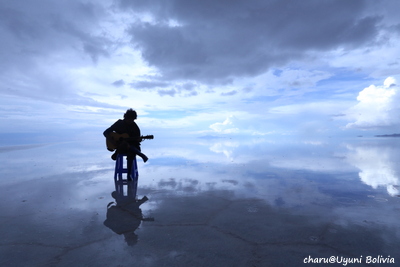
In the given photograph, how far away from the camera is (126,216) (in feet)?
13.7

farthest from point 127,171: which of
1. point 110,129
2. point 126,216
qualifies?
point 126,216

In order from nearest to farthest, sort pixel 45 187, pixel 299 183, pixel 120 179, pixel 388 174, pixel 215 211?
pixel 215 211
pixel 45 187
pixel 299 183
pixel 120 179
pixel 388 174

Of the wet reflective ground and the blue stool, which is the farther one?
the blue stool

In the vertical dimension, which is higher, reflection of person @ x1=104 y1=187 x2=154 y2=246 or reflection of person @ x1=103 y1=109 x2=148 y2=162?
reflection of person @ x1=103 y1=109 x2=148 y2=162

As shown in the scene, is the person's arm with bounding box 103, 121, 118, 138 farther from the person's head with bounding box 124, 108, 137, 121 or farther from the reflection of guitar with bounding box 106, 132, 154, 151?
the person's head with bounding box 124, 108, 137, 121

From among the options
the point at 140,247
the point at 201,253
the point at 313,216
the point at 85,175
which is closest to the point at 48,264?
the point at 140,247

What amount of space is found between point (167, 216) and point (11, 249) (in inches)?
87.0

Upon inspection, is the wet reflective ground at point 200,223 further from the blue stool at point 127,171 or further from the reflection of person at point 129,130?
the reflection of person at point 129,130

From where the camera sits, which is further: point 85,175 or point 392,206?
point 85,175

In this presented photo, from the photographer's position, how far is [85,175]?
8.04 m

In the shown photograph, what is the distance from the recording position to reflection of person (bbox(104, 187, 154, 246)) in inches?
138

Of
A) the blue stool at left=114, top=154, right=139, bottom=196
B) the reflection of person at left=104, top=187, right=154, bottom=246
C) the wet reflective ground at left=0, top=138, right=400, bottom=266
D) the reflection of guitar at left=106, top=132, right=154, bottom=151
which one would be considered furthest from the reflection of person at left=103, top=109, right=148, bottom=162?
the reflection of person at left=104, top=187, right=154, bottom=246

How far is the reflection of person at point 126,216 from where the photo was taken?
3.51 metres

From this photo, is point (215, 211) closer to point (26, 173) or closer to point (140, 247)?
point (140, 247)
